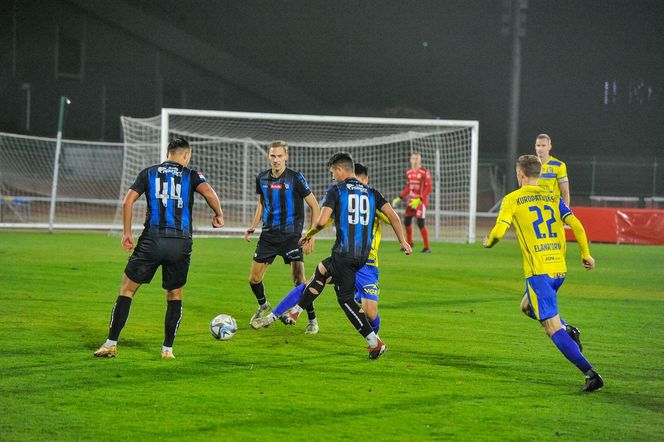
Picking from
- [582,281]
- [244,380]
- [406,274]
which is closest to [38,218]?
[406,274]

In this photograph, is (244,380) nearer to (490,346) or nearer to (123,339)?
(123,339)

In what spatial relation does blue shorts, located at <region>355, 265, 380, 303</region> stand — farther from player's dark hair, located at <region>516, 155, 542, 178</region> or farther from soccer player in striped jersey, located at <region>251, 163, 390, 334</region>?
player's dark hair, located at <region>516, 155, 542, 178</region>

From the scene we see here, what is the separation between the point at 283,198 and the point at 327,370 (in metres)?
2.90

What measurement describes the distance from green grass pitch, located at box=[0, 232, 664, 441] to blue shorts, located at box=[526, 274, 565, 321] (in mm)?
582

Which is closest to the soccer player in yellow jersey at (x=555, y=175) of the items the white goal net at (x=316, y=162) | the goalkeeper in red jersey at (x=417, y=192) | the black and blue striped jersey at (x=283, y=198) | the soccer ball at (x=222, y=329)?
the black and blue striped jersey at (x=283, y=198)

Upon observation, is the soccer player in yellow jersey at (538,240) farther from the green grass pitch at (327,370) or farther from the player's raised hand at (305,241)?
the player's raised hand at (305,241)

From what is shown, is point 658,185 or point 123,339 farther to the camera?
point 658,185

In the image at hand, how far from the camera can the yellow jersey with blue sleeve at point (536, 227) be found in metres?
6.66

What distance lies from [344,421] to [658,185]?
3496 cm

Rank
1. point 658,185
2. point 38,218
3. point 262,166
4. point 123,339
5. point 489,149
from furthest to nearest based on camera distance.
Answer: point 489,149 < point 658,185 < point 38,218 < point 262,166 < point 123,339

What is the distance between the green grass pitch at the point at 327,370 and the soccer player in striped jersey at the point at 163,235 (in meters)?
0.35

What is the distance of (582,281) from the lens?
48.6 ft

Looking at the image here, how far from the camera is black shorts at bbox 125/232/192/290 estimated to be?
7.35 m

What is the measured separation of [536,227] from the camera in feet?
22.1
